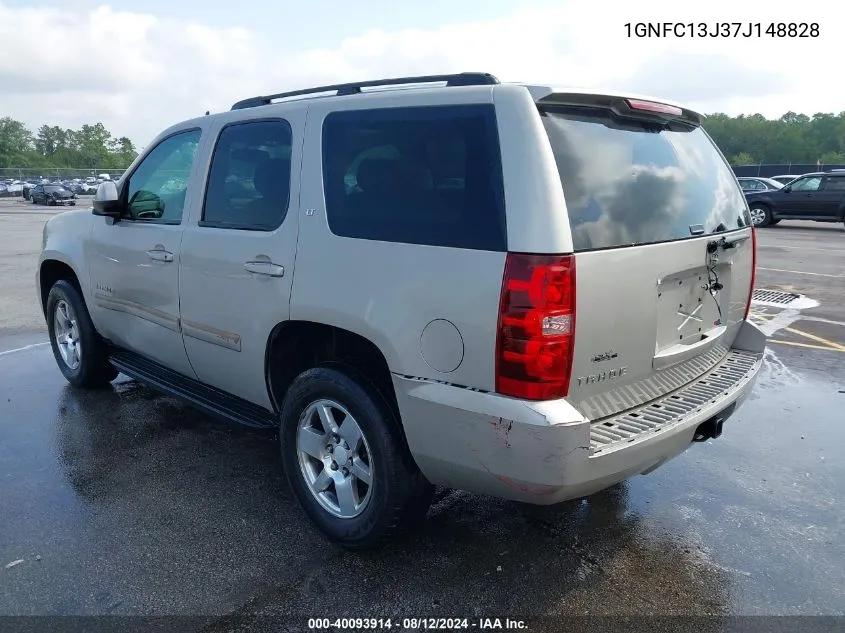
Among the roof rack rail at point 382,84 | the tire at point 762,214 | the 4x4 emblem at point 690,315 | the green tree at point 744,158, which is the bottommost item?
the tire at point 762,214

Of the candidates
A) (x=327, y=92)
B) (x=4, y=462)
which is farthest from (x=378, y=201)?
(x=4, y=462)

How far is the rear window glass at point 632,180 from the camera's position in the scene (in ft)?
8.47

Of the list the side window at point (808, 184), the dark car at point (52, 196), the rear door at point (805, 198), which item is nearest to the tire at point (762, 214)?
the rear door at point (805, 198)

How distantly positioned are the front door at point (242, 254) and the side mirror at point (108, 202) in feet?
3.15

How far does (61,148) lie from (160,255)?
126 metres

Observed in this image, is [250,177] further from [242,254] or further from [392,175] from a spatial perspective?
[392,175]

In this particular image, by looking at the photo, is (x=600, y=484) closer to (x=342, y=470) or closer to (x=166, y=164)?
(x=342, y=470)

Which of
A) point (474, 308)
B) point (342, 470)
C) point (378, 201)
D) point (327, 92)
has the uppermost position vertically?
point (327, 92)

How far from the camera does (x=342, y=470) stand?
10.4ft

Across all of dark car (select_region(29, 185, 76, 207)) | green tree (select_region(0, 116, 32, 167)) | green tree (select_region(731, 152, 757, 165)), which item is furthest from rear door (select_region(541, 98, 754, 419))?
green tree (select_region(0, 116, 32, 167))

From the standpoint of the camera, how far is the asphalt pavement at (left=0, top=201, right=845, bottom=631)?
109 inches

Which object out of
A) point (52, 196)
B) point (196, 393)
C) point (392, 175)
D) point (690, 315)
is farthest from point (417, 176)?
point (52, 196)

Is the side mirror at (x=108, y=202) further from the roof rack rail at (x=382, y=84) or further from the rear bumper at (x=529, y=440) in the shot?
the rear bumper at (x=529, y=440)

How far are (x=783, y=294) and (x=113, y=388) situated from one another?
856 cm
